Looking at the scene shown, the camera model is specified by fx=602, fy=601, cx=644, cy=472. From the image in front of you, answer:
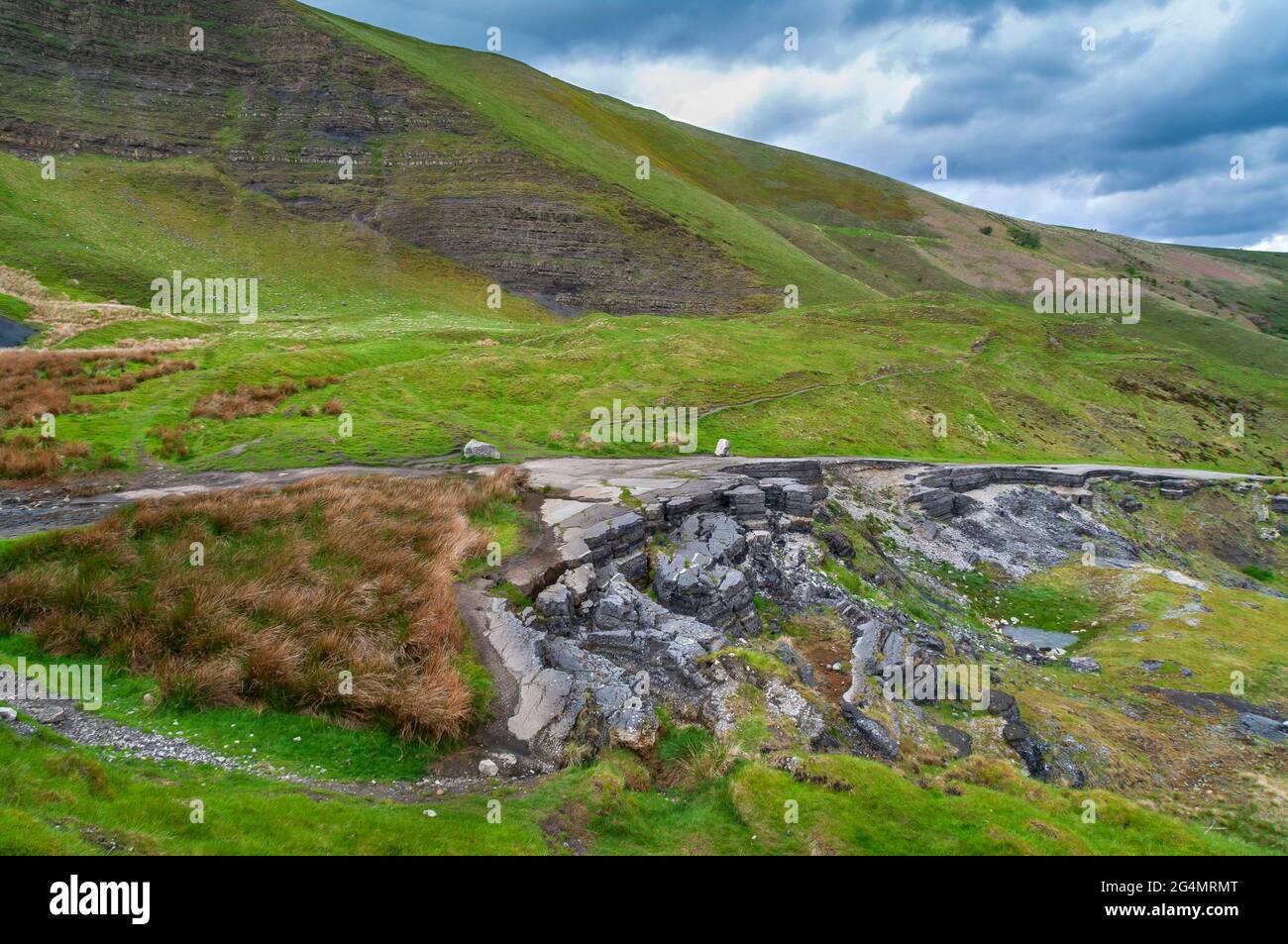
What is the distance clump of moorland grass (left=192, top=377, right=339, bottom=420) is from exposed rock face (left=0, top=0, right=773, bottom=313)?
168ft

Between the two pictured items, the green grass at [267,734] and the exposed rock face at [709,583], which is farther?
the exposed rock face at [709,583]

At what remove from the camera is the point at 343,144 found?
91062 mm

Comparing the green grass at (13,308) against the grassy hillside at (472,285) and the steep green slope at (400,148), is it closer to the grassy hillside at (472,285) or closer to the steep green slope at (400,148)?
the grassy hillside at (472,285)

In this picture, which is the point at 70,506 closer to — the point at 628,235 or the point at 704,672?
the point at 704,672

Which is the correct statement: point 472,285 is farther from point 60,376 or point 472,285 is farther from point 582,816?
point 582,816

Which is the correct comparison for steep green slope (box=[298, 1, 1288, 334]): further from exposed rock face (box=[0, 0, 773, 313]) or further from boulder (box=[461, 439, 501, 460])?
boulder (box=[461, 439, 501, 460])

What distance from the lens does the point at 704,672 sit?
45.9 ft

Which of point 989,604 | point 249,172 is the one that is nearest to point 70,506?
point 989,604

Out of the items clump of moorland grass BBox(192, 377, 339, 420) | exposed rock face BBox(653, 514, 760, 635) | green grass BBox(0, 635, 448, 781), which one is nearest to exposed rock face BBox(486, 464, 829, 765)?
exposed rock face BBox(653, 514, 760, 635)

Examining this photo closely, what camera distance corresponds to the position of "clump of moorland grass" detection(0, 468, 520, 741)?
10.9 metres

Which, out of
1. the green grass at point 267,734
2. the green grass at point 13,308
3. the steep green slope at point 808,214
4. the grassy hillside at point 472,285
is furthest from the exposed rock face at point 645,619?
the steep green slope at point 808,214

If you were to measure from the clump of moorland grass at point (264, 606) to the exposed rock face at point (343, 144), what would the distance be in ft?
227

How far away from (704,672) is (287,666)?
8.56 meters

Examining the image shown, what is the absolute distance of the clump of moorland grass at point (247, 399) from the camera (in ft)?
93.8
